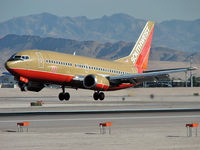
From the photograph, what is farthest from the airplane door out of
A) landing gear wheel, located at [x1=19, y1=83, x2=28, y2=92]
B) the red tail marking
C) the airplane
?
the red tail marking

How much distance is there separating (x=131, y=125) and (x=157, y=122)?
3.19 metres

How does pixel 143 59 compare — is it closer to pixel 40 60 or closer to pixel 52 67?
pixel 52 67

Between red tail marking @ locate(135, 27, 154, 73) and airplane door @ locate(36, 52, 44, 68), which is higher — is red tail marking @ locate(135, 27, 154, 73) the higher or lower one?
the higher one

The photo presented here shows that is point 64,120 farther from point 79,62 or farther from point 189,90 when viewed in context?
point 189,90

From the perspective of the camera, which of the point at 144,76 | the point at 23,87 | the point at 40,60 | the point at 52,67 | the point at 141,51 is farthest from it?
the point at 141,51

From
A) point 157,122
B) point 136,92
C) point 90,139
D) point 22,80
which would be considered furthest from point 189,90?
point 90,139

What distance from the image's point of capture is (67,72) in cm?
5784

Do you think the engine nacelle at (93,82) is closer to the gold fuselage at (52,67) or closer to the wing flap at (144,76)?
the gold fuselage at (52,67)

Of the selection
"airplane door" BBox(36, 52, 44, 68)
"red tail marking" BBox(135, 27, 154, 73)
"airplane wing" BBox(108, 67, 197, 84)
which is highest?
"red tail marking" BBox(135, 27, 154, 73)

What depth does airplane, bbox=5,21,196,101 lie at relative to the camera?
54.2 metres

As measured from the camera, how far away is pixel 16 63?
53.4 m

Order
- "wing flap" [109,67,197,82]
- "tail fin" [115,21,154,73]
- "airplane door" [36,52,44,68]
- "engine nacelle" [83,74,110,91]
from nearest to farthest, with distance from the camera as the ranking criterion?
"airplane door" [36,52,44,68] < "engine nacelle" [83,74,110,91] < "wing flap" [109,67,197,82] < "tail fin" [115,21,154,73]

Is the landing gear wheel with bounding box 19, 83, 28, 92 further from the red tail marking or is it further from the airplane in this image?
the red tail marking

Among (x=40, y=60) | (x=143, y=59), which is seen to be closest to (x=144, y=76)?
(x=143, y=59)
